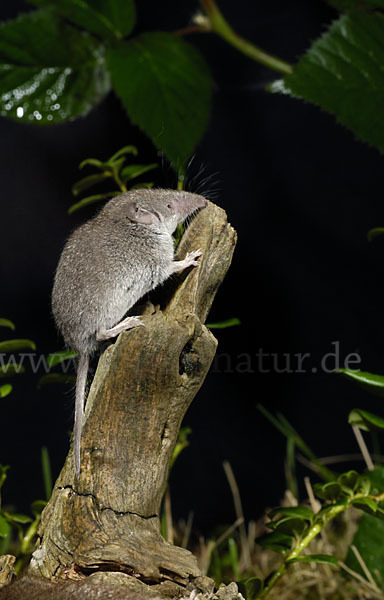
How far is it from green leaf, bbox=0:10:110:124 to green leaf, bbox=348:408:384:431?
1.32 meters

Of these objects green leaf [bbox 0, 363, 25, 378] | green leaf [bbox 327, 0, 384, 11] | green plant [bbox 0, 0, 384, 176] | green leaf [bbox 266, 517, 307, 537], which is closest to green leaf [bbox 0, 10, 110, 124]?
green plant [bbox 0, 0, 384, 176]

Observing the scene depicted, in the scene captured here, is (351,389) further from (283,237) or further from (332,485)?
(332,485)

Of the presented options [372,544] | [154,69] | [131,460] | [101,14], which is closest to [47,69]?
[101,14]

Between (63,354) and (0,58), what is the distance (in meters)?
1.08

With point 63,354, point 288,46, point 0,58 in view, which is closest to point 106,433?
point 63,354

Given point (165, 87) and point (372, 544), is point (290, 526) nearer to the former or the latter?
point (372, 544)

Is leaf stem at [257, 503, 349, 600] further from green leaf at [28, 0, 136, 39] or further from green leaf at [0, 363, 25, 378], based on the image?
green leaf at [28, 0, 136, 39]

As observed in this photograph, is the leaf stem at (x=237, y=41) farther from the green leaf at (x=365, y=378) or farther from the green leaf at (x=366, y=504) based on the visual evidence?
the green leaf at (x=366, y=504)

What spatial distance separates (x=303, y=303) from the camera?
2.57m

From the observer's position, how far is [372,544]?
1.86 meters

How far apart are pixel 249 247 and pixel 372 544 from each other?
1151 mm

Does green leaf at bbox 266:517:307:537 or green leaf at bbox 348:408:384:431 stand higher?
green leaf at bbox 348:408:384:431

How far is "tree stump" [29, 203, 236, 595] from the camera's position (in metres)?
1.22

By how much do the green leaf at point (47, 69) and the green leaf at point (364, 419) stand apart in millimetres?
1325
